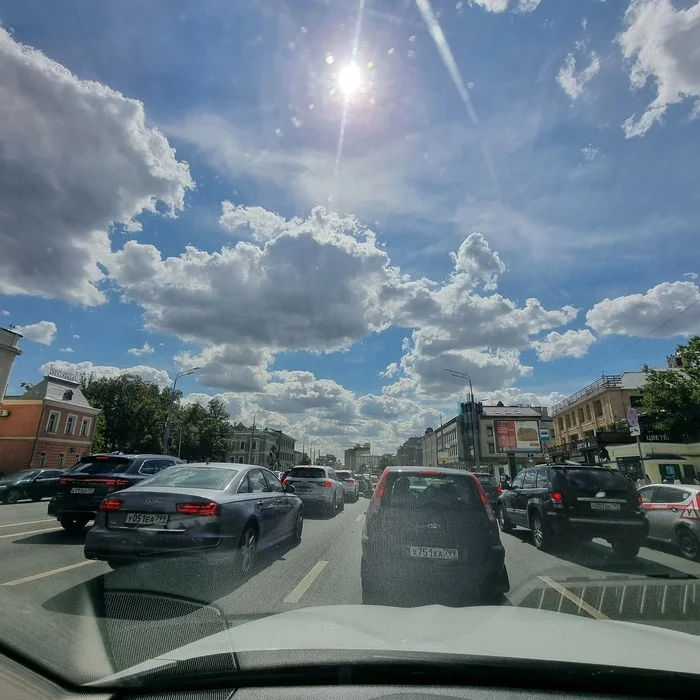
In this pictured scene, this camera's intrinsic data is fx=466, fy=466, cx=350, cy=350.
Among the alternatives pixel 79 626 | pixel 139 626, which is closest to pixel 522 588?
pixel 139 626

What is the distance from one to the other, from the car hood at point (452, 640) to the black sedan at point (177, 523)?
9.47ft

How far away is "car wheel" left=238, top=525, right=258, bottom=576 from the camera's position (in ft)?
20.7

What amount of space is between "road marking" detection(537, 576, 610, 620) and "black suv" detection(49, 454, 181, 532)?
788cm

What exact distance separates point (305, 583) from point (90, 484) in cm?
580

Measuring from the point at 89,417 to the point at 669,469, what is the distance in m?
50.3

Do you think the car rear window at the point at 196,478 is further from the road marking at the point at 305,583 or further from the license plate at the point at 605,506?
the license plate at the point at 605,506

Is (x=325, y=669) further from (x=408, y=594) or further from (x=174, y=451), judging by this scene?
(x=174, y=451)

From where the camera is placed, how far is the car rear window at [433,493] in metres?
5.72

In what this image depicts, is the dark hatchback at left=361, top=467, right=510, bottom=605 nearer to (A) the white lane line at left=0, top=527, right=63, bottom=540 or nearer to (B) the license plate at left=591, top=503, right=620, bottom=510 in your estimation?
(B) the license plate at left=591, top=503, right=620, bottom=510

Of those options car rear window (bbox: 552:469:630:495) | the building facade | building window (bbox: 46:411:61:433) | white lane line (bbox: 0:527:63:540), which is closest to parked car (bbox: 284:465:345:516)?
white lane line (bbox: 0:527:63:540)

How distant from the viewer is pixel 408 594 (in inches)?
212

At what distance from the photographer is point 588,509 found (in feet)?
30.2

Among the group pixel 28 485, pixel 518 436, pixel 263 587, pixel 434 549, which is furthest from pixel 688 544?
pixel 518 436

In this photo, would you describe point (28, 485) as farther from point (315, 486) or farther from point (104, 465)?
point (104, 465)
